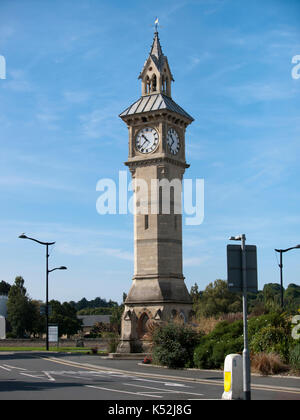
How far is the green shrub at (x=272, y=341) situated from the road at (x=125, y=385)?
2.11 metres

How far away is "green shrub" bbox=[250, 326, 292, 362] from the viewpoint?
2473 cm

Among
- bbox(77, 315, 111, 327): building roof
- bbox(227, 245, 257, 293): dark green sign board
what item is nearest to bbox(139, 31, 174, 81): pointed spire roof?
bbox(227, 245, 257, 293): dark green sign board

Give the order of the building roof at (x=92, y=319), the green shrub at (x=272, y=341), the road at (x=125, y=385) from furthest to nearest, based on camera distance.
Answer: the building roof at (x=92, y=319), the green shrub at (x=272, y=341), the road at (x=125, y=385)

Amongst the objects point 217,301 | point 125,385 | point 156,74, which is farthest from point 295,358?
point 217,301

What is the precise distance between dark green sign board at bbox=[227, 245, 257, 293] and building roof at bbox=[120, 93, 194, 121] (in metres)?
29.8

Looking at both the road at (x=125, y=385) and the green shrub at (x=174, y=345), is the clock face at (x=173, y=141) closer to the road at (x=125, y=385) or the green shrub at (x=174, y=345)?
the green shrub at (x=174, y=345)

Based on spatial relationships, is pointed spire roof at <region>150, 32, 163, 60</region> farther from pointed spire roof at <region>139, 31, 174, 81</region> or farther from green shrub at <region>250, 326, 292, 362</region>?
green shrub at <region>250, 326, 292, 362</region>

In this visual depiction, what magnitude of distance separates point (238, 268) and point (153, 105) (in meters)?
31.4

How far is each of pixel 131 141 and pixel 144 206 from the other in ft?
17.3

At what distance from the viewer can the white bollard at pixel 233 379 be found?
14.9 m

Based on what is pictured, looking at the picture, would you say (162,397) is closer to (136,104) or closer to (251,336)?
(251,336)

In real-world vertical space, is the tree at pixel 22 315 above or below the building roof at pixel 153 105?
below

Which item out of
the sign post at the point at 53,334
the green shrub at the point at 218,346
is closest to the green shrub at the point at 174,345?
the green shrub at the point at 218,346
